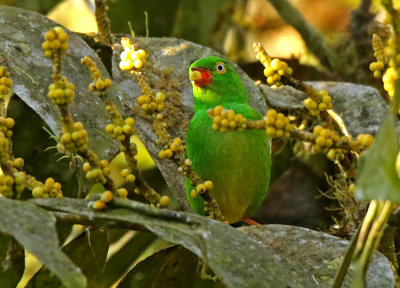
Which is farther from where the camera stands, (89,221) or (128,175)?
(128,175)

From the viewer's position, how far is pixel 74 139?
112 centimetres

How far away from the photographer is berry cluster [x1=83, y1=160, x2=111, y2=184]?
117 centimetres

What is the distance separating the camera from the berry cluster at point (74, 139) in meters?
1.12

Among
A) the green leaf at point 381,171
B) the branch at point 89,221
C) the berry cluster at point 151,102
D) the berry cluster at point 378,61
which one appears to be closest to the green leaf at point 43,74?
the berry cluster at point 151,102

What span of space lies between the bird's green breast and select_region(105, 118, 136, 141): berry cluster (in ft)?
2.63

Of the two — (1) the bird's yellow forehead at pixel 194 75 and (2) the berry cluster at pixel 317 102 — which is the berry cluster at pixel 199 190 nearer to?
(2) the berry cluster at pixel 317 102

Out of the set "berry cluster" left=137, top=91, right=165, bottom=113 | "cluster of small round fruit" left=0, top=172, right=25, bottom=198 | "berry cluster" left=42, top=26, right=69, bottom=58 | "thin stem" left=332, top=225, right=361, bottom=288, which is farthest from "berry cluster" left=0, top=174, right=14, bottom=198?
"thin stem" left=332, top=225, right=361, bottom=288

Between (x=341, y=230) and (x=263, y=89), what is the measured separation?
0.70 metres

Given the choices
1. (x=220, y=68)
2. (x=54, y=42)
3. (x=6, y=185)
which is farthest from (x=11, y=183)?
(x=220, y=68)

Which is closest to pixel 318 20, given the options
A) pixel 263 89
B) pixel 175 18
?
pixel 175 18

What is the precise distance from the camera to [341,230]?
1758mm

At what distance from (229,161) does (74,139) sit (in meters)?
0.95

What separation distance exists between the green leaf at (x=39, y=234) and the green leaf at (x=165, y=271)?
0.35m

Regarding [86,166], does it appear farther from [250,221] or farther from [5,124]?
[250,221]
